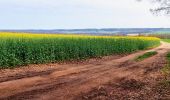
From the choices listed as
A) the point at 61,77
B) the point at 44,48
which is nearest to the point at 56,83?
the point at 61,77

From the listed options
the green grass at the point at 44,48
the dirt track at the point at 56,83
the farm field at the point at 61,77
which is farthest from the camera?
the green grass at the point at 44,48

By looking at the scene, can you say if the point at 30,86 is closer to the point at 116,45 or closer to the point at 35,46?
the point at 35,46

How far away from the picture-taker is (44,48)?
2850cm

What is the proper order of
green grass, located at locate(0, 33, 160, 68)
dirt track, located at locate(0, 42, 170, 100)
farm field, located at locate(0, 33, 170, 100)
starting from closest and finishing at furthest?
1. dirt track, located at locate(0, 42, 170, 100)
2. farm field, located at locate(0, 33, 170, 100)
3. green grass, located at locate(0, 33, 160, 68)

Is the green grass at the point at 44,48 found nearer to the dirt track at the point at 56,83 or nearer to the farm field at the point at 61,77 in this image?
the farm field at the point at 61,77

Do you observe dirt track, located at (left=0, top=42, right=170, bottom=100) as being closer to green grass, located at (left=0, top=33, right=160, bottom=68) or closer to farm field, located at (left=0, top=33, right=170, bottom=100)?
farm field, located at (left=0, top=33, right=170, bottom=100)

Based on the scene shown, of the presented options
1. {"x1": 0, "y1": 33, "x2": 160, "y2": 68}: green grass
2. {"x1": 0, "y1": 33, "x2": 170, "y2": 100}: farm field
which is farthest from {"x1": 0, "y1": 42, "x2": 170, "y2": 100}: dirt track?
{"x1": 0, "y1": 33, "x2": 160, "y2": 68}: green grass

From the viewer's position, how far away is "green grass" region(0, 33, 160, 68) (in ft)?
79.7

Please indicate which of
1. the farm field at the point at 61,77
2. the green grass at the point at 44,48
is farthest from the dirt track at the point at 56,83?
the green grass at the point at 44,48

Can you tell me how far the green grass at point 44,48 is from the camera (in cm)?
2430

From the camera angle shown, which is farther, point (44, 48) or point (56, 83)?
point (44, 48)

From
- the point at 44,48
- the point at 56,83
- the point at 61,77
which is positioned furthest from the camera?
the point at 44,48

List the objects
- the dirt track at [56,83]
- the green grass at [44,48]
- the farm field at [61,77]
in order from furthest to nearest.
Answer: the green grass at [44,48] → the farm field at [61,77] → the dirt track at [56,83]

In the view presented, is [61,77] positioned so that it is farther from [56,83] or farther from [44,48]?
[44,48]
